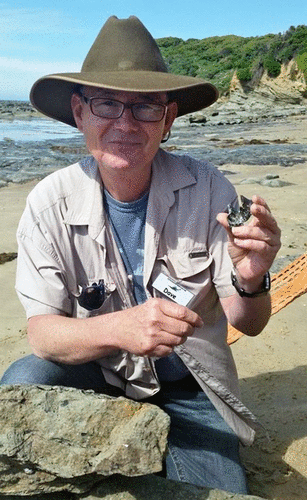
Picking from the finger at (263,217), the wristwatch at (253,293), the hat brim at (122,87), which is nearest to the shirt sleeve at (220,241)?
the wristwatch at (253,293)

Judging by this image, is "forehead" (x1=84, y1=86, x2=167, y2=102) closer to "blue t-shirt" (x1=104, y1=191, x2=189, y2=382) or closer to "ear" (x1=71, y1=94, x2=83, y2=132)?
"ear" (x1=71, y1=94, x2=83, y2=132)

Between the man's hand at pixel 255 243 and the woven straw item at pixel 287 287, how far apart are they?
69.5 inches

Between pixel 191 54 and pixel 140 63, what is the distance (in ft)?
245

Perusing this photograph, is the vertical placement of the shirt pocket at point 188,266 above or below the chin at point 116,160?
below

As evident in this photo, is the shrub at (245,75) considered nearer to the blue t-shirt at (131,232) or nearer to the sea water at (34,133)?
the sea water at (34,133)

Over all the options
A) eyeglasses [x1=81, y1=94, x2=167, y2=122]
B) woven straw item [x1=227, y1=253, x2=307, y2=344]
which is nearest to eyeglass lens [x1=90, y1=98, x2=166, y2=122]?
eyeglasses [x1=81, y1=94, x2=167, y2=122]

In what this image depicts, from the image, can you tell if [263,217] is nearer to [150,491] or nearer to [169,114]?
[169,114]

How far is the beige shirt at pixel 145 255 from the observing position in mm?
2656

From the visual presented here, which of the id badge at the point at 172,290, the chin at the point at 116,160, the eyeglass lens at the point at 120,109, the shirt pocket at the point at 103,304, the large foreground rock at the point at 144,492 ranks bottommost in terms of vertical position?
the large foreground rock at the point at 144,492

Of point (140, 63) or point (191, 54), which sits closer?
point (140, 63)

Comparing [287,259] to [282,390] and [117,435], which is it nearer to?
[282,390]

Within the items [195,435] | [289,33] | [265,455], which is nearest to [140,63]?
[195,435]

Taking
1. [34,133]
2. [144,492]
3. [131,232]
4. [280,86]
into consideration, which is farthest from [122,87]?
[280,86]

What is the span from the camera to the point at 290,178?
10258 mm
